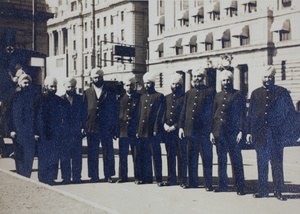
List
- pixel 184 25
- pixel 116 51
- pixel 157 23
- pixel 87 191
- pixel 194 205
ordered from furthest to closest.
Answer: pixel 157 23
pixel 184 25
pixel 116 51
pixel 87 191
pixel 194 205

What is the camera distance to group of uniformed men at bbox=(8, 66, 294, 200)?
7.78 m

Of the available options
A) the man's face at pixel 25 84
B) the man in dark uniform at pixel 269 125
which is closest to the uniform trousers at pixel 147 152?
the man in dark uniform at pixel 269 125

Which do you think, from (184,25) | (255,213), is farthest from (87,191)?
(184,25)

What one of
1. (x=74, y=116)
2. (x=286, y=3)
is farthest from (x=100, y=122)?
(x=286, y=3)

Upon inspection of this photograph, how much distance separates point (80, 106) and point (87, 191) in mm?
1923

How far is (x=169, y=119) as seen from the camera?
8727 millimetres

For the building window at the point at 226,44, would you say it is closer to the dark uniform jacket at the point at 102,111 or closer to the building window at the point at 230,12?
the building window at the point at 230,12

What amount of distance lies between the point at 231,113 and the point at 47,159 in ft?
11.8

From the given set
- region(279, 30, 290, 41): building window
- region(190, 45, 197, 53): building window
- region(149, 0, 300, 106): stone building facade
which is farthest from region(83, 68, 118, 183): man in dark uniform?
region(190, 45, 197, 53): building window

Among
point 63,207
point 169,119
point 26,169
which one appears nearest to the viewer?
point 63,207

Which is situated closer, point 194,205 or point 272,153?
point 194,205

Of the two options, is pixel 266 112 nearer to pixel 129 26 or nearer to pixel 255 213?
pixel 255 213

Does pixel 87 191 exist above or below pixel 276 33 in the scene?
below

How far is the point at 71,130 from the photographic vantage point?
30.7 feet
